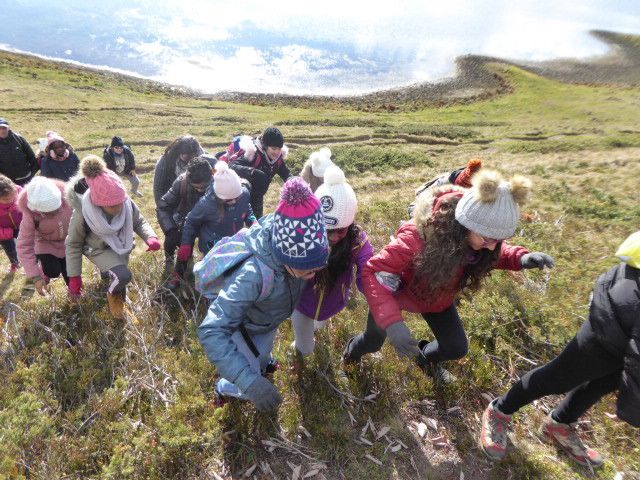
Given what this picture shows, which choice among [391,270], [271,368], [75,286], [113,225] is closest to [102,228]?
[113,225]

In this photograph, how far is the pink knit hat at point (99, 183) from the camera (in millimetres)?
4121

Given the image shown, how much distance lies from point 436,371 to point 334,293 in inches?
51.6

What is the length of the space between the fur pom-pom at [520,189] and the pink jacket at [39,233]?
5.18 m

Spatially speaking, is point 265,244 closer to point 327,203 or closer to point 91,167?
point 327,203

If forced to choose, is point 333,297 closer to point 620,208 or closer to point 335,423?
point 335,423

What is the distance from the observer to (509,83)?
51438 mm

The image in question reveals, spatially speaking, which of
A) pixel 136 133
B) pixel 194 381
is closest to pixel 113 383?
pixel 194 381

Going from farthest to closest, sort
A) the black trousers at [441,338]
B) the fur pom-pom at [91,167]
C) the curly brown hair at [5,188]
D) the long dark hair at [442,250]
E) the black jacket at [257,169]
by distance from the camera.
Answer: the black jacket at [257,169] → the curly brown hair at [5,188] → the fur pom-pom at [91,167] → the black trousers at [441,338] → the long dark hair at [442,250]

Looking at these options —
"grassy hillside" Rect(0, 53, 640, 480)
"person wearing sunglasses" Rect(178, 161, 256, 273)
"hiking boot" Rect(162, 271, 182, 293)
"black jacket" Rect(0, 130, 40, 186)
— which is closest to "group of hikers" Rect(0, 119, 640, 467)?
"person wearing sunglasses" Rect(178, 161, 256, 273)

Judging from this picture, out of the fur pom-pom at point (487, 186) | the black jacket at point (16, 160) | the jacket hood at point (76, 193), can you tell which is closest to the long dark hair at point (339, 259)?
the fur pom-pom at point (487, 186)

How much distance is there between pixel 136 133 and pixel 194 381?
24.3m

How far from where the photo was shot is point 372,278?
295 centimetres

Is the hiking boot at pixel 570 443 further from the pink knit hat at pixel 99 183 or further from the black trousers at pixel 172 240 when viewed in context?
the black trousers at pixel 172 240

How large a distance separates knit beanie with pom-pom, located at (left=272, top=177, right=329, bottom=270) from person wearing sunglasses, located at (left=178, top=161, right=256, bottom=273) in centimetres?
241
